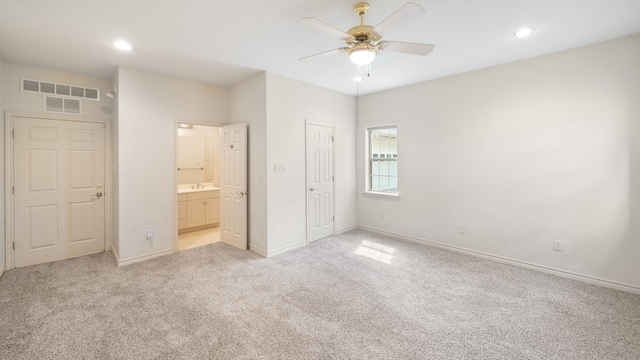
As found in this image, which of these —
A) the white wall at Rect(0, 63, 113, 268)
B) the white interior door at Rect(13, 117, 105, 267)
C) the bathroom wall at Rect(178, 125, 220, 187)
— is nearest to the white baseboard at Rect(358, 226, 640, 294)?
the bathroom wall at Rect(178, 125, 220, 187)

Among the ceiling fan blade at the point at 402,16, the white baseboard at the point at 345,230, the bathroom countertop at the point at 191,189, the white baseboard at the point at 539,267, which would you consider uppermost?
the ceiling fan blade at the point at 402,16

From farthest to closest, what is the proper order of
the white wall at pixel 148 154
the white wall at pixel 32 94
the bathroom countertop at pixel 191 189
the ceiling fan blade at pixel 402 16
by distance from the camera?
the bathroom countertop at pixel 191 189 < the white wall at pixel 148 154 < the white wall at pixel 32 94 < the ceiling fan blade at pixel 402 16

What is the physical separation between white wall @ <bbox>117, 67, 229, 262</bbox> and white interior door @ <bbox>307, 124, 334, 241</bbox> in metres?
1.90

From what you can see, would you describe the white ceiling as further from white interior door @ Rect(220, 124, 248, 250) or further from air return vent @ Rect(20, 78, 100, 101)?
white interior door @ Rect(220, 124, 248, 250)

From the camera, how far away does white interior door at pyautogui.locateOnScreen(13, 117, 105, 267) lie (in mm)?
3555

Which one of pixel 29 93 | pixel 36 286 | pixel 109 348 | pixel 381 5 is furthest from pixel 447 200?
pixel 29 93

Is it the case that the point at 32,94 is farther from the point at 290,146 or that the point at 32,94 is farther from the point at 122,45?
the point at 290,146

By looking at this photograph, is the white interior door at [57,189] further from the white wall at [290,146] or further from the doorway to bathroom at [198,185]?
the white wall at [290,146]

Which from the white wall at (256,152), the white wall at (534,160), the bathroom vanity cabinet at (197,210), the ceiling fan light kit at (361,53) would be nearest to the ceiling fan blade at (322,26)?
the ceiling fan light kit at (361,53)

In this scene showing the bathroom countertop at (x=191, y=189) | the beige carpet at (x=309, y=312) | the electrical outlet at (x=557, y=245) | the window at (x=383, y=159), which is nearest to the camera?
the beige carpet at (x=309, y=312)

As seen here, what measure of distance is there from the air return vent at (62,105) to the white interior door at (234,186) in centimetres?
194

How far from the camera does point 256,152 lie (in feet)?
13.4

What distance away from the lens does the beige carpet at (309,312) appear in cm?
205

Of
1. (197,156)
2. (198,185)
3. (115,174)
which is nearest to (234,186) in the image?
(115,174)
